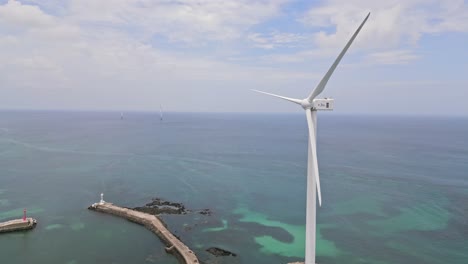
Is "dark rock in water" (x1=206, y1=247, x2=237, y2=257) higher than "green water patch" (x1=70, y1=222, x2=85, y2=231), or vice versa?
"green water patch" (x1=70, y1=222, x2=85, y2=231)

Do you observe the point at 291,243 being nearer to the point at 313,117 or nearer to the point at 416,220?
the point at 416,220

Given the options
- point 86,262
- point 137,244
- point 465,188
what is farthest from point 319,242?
point 465,188

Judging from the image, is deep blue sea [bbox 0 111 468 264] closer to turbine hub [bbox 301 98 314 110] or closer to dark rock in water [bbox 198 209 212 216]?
dark rock in water [bbox 198 209 212 216]

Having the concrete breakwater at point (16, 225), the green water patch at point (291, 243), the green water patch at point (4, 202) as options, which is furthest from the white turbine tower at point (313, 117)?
the green water patch at point (4, 202)

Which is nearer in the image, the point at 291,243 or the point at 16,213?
the point at 291,243

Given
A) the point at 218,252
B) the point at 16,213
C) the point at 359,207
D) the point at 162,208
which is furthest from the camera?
the point at 359,207

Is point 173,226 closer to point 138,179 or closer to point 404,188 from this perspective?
point 138,179

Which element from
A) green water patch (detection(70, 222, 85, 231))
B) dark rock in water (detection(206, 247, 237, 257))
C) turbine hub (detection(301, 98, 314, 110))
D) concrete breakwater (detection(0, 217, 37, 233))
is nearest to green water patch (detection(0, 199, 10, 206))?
concrete breakwater (detection(0, 217, 37, 233))

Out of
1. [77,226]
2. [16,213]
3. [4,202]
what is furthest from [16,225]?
[4,202]

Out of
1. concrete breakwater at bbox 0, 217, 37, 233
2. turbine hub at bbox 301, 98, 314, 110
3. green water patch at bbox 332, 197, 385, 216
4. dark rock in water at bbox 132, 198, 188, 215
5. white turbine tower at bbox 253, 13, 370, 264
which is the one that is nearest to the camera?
white turbine tower at bbox 253, 13, 370, 264
